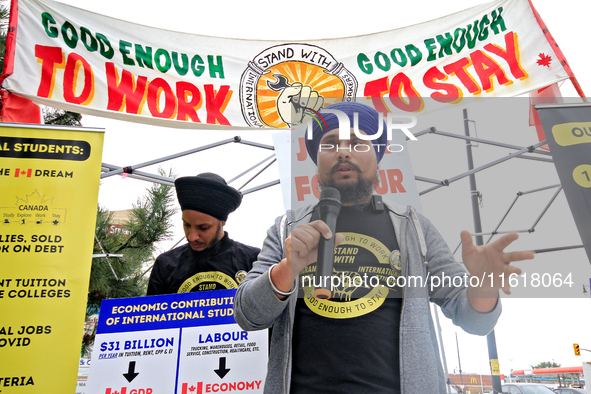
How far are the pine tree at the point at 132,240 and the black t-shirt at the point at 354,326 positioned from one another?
4.00 meters

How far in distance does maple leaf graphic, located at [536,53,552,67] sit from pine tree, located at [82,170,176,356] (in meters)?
4.10

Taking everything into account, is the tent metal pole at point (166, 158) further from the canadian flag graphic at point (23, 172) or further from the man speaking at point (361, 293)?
the man speaking at point (361, 293)

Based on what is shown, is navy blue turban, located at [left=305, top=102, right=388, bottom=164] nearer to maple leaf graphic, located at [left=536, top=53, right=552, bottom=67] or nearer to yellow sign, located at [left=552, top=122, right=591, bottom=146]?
yellow sign, located at [left=552, top=122, right=591, bottom=146]

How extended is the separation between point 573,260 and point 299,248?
936 mm

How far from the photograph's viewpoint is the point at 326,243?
1136mm

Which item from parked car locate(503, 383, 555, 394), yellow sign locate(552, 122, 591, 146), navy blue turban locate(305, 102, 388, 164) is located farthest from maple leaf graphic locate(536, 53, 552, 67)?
parked car locate(503, 383, 555, 394)

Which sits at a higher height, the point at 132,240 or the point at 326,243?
the point at 132,240

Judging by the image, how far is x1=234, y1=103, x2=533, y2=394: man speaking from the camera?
1.13 meters

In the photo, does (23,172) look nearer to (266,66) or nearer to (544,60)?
(266,66)

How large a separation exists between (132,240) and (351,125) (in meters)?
4.25

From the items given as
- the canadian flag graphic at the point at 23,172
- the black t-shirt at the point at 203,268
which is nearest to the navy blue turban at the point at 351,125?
the black t-shirt at the point at 203,268

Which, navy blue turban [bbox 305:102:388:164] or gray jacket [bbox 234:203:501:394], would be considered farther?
navy blue turban [bbox 305:102:388:164]

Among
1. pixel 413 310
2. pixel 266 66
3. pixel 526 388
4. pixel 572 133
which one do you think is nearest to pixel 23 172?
pixel 266 66

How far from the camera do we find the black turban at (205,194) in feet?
9.31
